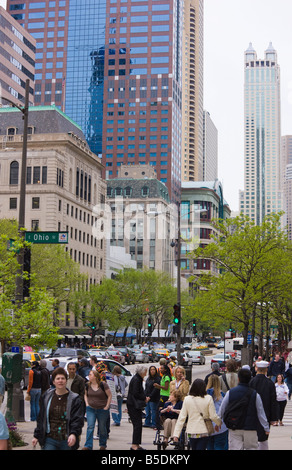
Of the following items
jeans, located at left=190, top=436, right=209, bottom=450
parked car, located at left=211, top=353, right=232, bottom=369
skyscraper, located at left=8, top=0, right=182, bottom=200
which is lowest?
parked car, located at left=211, top=353, right=232, bottom=369

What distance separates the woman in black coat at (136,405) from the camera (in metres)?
13.7

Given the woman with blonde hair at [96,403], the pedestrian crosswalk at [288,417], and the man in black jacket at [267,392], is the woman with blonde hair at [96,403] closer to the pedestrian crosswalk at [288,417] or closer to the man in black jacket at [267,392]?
the man in black jacket at [267,392]

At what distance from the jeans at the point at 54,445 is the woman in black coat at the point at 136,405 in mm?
4923

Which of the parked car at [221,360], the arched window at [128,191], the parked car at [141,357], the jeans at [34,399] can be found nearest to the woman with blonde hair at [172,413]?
the jeans at [34,399]

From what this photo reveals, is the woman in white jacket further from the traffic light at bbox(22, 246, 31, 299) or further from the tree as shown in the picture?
the traffic light at bbox(22, 246, 31, 299)

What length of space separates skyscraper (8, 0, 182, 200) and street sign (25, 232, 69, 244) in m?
165

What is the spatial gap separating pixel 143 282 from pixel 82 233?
11279 mm

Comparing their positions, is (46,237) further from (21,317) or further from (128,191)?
(128,191)

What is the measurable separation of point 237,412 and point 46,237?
1019 cm

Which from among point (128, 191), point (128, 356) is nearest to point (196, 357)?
point (128, 356)

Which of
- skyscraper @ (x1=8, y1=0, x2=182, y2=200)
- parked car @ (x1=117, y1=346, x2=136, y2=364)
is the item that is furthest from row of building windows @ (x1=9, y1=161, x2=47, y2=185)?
skyscraper @ (x1=8, y1=0, x2=182, y2=200)

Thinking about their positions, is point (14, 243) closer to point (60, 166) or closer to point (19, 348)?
point (19, 348)

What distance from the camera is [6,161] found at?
8619cm

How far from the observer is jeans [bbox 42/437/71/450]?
29.1ft
